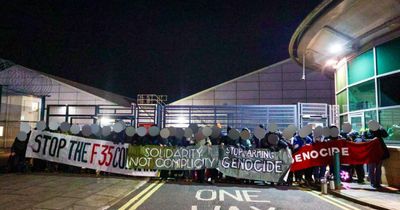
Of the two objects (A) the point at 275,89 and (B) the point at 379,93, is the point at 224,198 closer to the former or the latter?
(B) the point at 379,93

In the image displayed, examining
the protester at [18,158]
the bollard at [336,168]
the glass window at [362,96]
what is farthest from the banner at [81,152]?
the glass window at [362,96]

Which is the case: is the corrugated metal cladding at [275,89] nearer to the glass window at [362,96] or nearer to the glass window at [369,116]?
the glass window at [362,96]

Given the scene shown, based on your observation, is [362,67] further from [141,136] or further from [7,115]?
[7,115]

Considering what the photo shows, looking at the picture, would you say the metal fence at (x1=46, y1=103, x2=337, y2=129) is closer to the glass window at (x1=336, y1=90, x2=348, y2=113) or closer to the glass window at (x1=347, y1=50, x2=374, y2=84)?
the glass window at (x1=336, y1=90, x2=348, y2=113)

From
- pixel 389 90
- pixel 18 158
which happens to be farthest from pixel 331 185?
pixel 18 158

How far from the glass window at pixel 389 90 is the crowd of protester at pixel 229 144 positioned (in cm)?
117

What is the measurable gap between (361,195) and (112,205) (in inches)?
258

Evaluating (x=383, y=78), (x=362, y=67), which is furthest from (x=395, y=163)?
(x=362, y=67)

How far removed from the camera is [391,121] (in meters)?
11.1

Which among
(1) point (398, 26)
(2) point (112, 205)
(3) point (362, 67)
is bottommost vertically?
(2) point (112, 205)

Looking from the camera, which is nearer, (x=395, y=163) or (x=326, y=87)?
(x=395, y=163)

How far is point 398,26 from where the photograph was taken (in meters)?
10.7

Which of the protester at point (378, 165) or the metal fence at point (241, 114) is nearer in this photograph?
the protester at point (378, 165)

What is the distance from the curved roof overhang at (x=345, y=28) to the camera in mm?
10422
